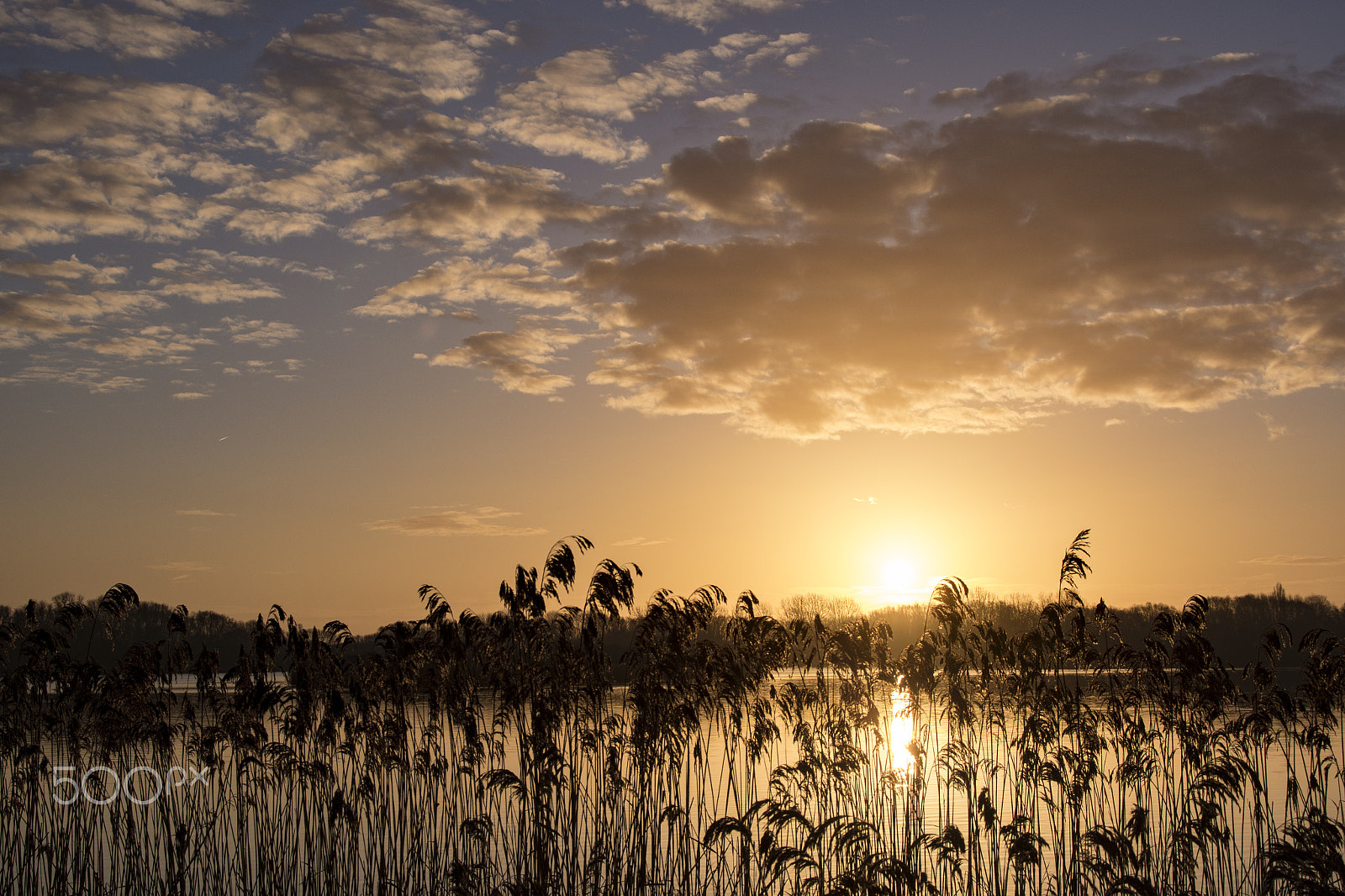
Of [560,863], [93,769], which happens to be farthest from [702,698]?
[93,769]

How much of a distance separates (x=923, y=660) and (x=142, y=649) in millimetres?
11698

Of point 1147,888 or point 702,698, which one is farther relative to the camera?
point 702,698

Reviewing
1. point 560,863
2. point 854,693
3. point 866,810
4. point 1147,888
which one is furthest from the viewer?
point 854,693

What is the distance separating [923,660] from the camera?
1338cm

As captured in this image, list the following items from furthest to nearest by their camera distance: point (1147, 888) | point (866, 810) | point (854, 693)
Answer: point (854, 693)
point (866, 810)
point (1147, 888)

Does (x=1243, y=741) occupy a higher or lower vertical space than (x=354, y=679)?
lower

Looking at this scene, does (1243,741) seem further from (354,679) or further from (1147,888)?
(354,679)
